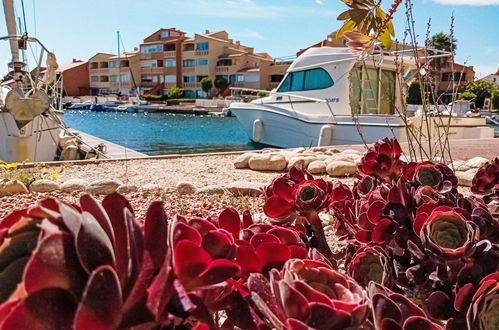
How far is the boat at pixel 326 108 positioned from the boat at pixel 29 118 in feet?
19.0

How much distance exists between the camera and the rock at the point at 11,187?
3.97 m

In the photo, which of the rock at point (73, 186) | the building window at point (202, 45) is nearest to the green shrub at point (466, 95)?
the rock at point (73, 186)

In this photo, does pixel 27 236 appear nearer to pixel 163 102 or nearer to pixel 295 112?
pixel 295 112

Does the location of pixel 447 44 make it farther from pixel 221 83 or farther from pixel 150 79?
pixel 150 79

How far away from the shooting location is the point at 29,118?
8.33m

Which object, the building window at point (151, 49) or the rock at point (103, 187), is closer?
the rock at point (103, 187)

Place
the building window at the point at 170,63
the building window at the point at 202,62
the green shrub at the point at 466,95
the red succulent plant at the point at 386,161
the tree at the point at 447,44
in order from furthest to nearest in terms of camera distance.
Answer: the building window at the point at 170,63 → the building window at the point at 202,62 → the green shrub at the point at 466,95 → the tree at the point at 447,44 → the red succulent plant at the point at 386,161

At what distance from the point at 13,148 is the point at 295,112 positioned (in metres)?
7.36

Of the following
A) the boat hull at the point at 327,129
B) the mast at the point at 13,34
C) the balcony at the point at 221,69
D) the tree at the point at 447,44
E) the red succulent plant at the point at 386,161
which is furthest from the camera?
the balcony at the point at 221,69

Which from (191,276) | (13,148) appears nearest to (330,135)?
(13,148)

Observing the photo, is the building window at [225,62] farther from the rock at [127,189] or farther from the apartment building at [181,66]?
the rock at [127,189]

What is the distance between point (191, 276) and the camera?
1.52 ft

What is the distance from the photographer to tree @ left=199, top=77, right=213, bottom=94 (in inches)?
2123

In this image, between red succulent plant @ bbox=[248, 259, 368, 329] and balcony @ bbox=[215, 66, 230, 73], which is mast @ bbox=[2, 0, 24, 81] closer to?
red succulent plant @ bbox=[248, 259, 368, 329]
